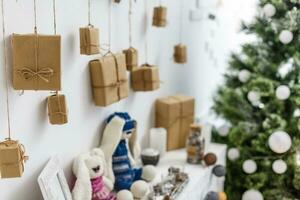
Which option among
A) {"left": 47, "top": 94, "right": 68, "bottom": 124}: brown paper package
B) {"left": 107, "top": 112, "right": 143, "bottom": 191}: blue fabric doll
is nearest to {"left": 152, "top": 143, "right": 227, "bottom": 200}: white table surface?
{"left": 107, "top": 112, "right": 143, "bottom": 191}: blue fabric doll

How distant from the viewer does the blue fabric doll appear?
72.3 inches


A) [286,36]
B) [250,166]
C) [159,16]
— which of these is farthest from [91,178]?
[286,36]

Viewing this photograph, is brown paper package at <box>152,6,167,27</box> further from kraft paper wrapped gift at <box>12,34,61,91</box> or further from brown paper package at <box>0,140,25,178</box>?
brown paper package at <box>0,140,25,178</box>

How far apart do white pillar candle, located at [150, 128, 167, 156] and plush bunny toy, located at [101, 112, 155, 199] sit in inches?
11.3

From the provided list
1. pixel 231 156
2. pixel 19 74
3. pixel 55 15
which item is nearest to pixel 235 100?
pixel 231 156

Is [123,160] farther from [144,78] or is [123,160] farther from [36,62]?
[36,62]

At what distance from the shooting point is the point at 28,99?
141 cm

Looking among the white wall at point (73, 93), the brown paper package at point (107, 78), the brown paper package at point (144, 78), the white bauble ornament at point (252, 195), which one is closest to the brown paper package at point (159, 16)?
the white wall at point (73, 93)

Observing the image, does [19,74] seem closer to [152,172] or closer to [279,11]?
[152,172]

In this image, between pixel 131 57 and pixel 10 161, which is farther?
pixel 131 57

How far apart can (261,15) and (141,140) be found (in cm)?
95

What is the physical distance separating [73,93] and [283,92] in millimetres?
1136

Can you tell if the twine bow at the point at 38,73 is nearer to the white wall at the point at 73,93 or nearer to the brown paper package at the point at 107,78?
the white wall at the point at 73,93

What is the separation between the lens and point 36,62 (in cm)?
130
